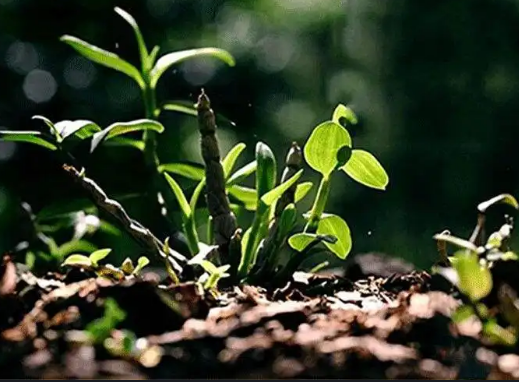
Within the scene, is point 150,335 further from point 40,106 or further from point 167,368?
point 40,106

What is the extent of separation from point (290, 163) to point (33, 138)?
0.23m

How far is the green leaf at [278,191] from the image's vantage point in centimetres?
76

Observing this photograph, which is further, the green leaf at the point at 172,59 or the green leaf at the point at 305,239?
the green leaf at the point at 172,59

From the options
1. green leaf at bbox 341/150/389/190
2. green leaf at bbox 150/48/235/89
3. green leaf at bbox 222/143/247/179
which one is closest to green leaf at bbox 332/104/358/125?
green leaf at bbox 341/150/389/190

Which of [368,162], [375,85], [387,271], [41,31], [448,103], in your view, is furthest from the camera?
[375,85]

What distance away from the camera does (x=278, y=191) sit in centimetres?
76

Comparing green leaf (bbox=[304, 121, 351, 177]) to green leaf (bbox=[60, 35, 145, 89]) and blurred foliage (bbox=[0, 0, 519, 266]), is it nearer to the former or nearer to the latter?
green leaf (bbox=[60, 35, 145, 89])

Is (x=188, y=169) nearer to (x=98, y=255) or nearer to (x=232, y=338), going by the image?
(x=98, y=255)

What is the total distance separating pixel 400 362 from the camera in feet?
1.55

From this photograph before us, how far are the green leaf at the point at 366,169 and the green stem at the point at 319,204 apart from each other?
2 centimetres

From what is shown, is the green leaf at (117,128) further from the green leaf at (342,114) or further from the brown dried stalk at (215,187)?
the green leaf at (342,114)

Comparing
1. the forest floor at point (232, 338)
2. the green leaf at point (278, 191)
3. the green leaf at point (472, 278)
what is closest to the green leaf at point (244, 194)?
the green leaf at point (278, 191)

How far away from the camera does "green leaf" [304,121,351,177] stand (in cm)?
72

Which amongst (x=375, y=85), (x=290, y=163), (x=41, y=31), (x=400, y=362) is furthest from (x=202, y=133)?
(x=375, y=85)
